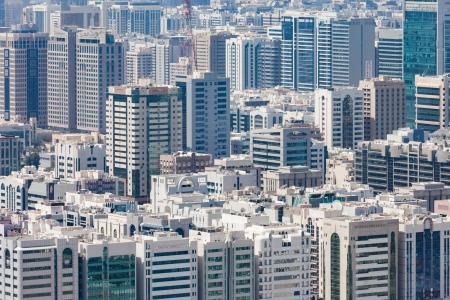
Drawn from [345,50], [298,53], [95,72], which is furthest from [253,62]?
[95,72]

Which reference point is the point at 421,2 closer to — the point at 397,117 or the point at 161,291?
the point at 397,117

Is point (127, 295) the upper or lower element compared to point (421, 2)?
lower

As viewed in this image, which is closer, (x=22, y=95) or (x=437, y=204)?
(x=437, y=204)

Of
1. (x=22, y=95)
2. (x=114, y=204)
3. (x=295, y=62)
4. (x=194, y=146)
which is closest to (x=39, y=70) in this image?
(x=22, y=95)

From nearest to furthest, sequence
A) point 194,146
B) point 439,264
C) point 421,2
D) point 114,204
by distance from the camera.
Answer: point 439,264 < point 114,204 < point 194,146 < point 421,2

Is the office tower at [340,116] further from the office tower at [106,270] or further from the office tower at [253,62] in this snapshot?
the office tower at [106,270]

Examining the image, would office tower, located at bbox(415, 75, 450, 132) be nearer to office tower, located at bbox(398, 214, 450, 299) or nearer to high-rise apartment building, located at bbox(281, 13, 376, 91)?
high-rise apartment building, located at bbox(281, 13, 376, 91)

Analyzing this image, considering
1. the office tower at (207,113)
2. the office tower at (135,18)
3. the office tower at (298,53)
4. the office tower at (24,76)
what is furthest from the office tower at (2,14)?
the office tower at (207,113)
